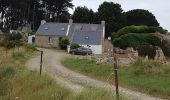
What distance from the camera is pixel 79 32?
79.4 meters

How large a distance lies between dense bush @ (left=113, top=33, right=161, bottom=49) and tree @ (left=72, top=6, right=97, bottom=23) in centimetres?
3609

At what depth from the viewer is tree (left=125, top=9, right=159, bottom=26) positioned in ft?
342

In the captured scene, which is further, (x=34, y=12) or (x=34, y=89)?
(x=34, y=12)

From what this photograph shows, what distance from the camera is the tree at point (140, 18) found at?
104125mm

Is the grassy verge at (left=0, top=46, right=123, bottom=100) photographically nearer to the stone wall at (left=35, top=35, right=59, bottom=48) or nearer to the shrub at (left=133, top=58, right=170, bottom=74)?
the shrub at (left=133, top=58, right=170, bottom=74)

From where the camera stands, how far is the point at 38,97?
559 inches

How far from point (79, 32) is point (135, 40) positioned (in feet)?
47.1

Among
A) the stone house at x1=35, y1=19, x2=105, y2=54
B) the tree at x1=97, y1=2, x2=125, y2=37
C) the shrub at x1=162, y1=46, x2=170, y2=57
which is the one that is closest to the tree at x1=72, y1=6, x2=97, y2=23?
the tree at x1=97, y1=2, x2=125, y2=37

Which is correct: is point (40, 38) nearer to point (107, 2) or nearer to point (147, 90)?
point (107, 2)

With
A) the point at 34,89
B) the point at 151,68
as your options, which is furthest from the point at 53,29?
the point at 34,89

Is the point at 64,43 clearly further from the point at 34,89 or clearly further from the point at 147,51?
the point at 34,89

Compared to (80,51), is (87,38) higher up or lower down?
higher up

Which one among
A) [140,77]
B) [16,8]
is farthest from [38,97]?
[16,8]

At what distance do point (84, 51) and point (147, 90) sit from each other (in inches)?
1815
